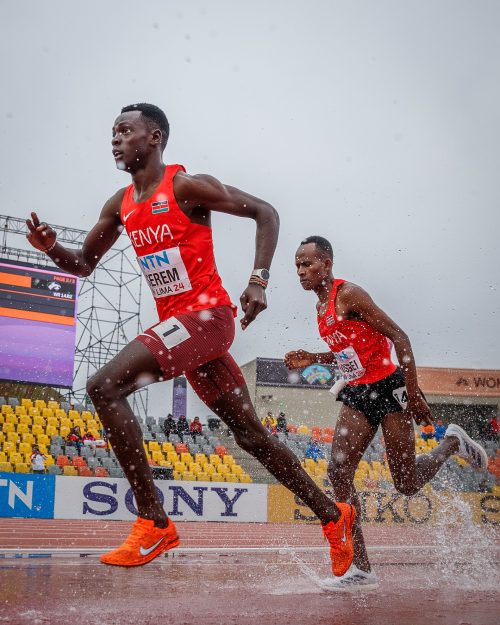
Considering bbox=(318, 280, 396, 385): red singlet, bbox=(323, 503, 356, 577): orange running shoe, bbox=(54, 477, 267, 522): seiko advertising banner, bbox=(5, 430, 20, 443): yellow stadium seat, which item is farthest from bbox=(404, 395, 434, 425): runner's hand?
bbox=(5, 430, 20, 443): yellow stadium seat

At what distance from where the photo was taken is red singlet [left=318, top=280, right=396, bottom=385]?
4273 mm

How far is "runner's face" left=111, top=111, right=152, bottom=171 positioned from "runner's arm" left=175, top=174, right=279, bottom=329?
0.88ft

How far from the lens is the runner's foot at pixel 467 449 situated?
5258 millimetres

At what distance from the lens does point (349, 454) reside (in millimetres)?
4152

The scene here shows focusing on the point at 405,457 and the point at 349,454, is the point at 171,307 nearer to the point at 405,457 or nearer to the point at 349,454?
the point at 349,454

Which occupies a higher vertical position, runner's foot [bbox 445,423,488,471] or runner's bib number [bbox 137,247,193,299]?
runner's bib number [bbox 137,247,193,299]

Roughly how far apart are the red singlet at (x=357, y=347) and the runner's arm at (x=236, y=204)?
3.43ft

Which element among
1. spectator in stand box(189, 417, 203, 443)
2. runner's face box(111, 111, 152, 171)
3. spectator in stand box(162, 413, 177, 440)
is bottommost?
spectator in stand box(189, 417, 203, 443)

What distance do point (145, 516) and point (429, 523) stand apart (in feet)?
40.2

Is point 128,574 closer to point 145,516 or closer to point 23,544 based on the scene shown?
point 145,516

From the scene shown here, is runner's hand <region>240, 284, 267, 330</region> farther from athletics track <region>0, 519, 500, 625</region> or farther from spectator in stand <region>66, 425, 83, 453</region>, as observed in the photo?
spectator in stand <region>66, 425, 83, 453</region>

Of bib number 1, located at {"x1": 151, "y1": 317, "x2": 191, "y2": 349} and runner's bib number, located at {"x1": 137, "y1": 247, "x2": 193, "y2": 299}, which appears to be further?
runner's bib number, located at {"x1": 137, "y1": 247, "x2": 193, "y2": 299}

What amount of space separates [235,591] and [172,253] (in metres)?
1.89

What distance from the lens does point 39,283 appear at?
18734 mm
